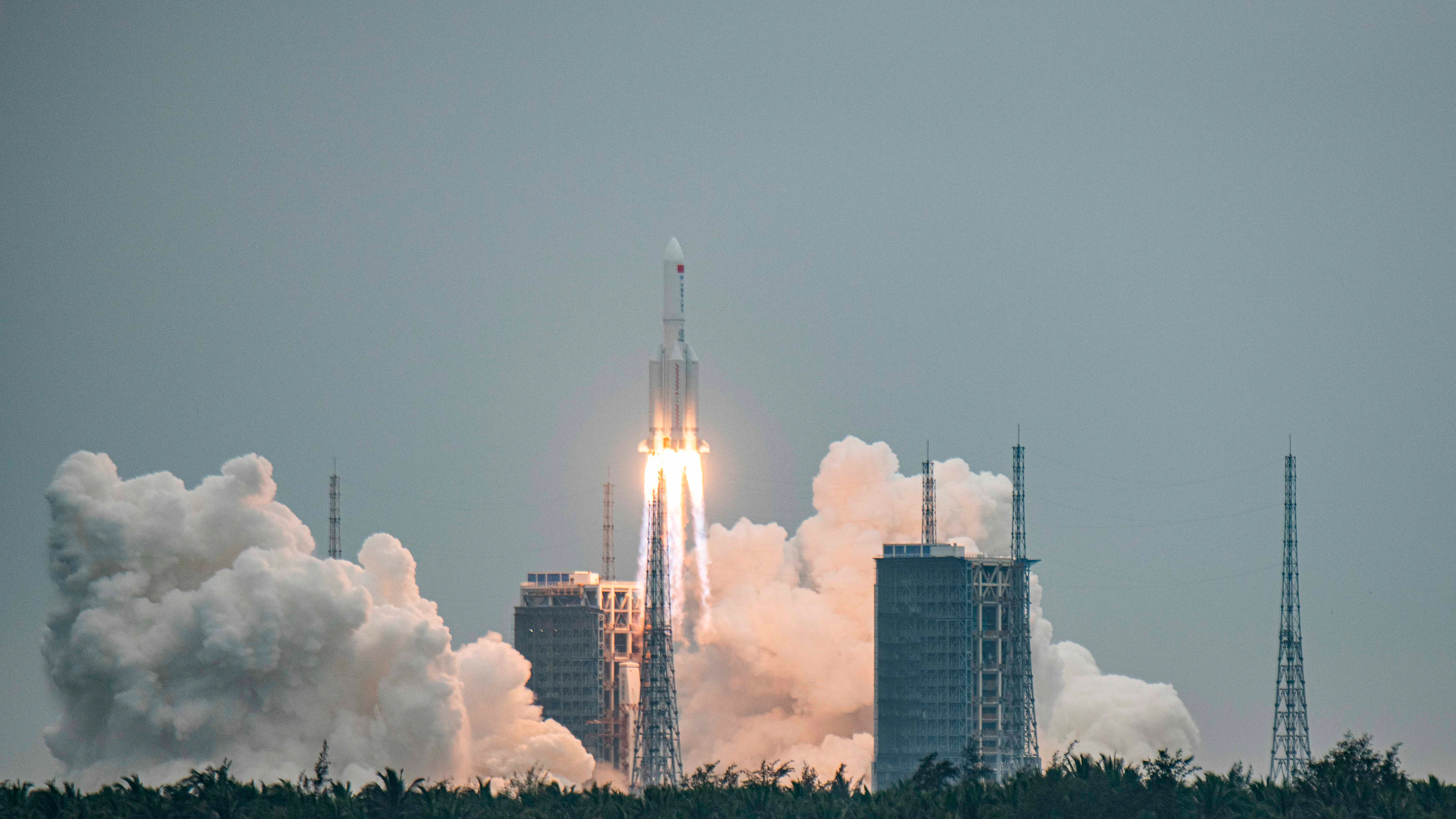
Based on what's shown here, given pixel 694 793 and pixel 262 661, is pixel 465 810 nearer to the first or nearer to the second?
pixel 694 793

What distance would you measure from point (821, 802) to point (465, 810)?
1470cm

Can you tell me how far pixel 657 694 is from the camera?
16088cm

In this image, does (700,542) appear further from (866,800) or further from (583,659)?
(866,800)

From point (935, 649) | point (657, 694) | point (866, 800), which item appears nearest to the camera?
point (866, 800)

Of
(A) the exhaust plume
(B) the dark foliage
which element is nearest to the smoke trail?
(A) the exhaust plume

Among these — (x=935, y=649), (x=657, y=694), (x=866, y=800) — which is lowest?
(x=866, y=800)

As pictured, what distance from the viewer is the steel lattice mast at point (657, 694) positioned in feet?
504

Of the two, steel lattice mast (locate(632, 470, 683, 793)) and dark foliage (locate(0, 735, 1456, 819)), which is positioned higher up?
steel lattice mast (locate(632, 470, 683, 793))

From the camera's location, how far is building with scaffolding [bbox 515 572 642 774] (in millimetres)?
179125

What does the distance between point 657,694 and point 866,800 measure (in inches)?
1913

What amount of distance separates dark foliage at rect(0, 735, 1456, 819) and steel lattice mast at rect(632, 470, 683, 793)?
36.1m

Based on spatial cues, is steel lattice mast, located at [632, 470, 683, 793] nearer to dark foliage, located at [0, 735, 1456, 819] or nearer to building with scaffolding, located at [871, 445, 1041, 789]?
building with scaffolding, located at [871, 445, 1041, 789]

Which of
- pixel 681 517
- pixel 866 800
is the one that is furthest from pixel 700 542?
pixel 866 800

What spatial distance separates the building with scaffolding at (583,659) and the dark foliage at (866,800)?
61489 millimetres
